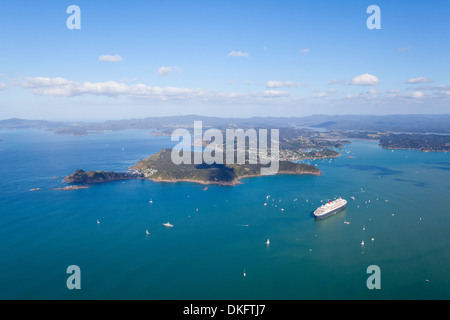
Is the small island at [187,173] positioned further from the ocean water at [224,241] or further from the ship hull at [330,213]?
the ship hull at [330,213]

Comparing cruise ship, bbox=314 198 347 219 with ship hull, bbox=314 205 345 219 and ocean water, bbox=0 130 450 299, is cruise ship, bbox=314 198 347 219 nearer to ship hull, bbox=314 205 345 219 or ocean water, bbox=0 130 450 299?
ship hull, bbox=314 205 345 219

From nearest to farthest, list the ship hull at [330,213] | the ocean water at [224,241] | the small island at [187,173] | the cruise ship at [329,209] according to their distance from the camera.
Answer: the ocean water at [224,241] → the ship hull at [330,213] → the cruise ship at [329,209] → the small island at [187,173]

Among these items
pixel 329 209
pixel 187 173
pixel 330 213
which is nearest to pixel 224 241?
pixel 329 209

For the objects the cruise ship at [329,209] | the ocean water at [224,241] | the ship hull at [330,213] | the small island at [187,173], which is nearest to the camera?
the ocean water at [224,241]

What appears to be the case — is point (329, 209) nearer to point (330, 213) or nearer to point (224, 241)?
point (330, 213)

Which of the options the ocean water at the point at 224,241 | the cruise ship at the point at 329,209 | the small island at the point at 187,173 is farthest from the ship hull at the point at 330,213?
the small island at the point at 187,173
